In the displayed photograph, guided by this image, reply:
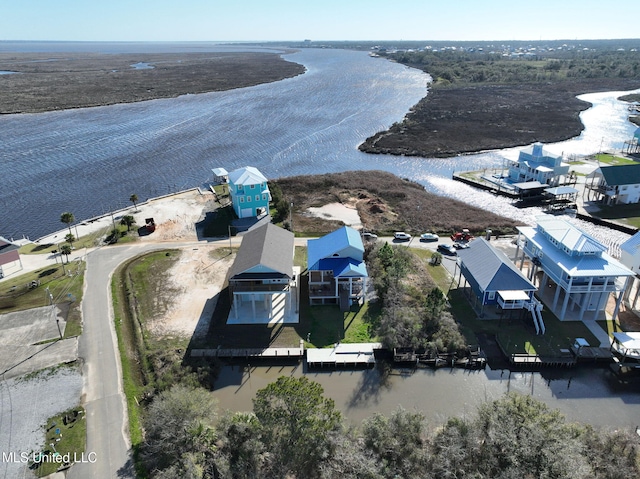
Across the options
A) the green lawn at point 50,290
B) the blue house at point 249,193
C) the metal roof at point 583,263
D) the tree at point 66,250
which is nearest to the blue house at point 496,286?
the metal roof at point 583,263

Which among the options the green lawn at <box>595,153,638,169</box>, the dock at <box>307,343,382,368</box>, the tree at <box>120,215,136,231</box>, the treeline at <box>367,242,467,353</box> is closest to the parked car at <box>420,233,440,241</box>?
the treeline at <box>367,242,467,353</box>

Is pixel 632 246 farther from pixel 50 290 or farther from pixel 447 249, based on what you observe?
pixel 50 290

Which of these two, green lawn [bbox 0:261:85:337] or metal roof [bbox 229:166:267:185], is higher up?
metal roof [bbox 229:166:267:185]

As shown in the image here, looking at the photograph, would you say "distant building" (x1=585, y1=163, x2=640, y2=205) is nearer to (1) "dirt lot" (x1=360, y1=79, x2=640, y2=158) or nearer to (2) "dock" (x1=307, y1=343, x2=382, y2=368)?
(1) "dirt lot" (x1=360, y1=79, x2=640, y2=158)

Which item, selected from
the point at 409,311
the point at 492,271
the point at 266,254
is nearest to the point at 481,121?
the point at 492,271

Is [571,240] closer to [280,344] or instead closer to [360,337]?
[360,337]

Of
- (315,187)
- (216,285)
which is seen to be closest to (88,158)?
(315,187)

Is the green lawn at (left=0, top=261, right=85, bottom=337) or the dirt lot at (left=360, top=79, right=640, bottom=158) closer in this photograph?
the green lawn at (left=0, top=261, right=85, bottom=337)
